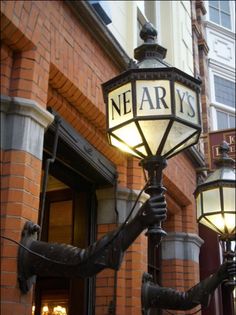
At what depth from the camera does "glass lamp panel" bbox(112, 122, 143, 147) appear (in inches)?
129

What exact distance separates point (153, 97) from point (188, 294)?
254cm

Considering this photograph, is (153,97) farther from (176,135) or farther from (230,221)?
(230,221)

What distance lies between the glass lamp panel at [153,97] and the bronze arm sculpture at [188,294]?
192 centimetres

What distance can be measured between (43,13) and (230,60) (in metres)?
9.53

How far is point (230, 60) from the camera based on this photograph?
13305 mm

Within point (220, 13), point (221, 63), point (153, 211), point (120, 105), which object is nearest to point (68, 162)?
point (120, 105)

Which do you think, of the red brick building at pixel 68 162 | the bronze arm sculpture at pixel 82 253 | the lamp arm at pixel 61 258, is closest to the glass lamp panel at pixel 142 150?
the bronze arm sculpture at pixel 82 253

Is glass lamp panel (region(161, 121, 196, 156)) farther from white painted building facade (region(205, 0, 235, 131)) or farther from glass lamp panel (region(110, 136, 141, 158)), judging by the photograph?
white painted building facade (region(205, 0, 235, 131))

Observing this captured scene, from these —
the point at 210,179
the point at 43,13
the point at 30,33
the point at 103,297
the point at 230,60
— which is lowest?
the point at 103,297

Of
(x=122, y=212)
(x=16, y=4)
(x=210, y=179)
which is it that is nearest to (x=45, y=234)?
(x=122, y=212)

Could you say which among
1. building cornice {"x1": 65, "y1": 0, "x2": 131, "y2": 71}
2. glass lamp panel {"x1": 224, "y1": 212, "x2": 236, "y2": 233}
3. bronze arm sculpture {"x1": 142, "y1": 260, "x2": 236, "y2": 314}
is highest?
building cornice {"x1": 65, "y1": 0, "x2": 131, "y2": 71}

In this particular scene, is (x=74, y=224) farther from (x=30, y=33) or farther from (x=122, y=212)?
(x=30, y=33)

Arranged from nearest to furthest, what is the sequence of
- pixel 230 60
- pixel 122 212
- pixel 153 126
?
1. pixel 153 126
2. pixel 122 212
3. pixel 230 60

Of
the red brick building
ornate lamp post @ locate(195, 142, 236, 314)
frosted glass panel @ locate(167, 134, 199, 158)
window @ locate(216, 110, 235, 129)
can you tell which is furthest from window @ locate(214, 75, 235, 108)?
frosted glass panel @ locate(167, 134, 199, 158)
